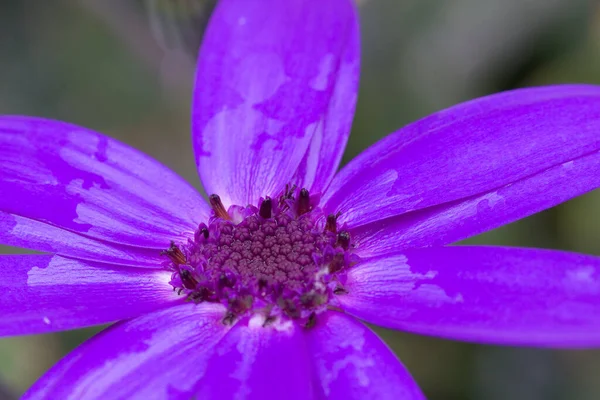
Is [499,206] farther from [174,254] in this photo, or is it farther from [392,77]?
[392,77]

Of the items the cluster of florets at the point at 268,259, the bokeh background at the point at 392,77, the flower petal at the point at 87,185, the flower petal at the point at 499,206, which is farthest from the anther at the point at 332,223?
the bokeh background at the point at 392,77

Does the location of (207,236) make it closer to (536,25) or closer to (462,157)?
(462,157)

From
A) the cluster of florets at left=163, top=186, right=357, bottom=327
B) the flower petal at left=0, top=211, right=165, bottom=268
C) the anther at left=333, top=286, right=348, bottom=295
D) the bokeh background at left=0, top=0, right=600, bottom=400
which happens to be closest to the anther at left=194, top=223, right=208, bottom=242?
the cluster of florets at left=163, top=186, right=357, bottom=327

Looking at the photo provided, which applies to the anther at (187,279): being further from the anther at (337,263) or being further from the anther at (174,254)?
the anther at (337,263)

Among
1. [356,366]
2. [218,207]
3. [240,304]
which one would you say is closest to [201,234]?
[218,207]

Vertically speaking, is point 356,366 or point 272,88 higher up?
point 272,88

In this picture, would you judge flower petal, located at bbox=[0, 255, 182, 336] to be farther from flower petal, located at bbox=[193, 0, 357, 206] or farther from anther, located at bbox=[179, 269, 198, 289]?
flower petal, located at bbox=[193, 0, 357, 206]

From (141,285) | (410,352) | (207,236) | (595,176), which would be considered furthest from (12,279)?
(410,352)
